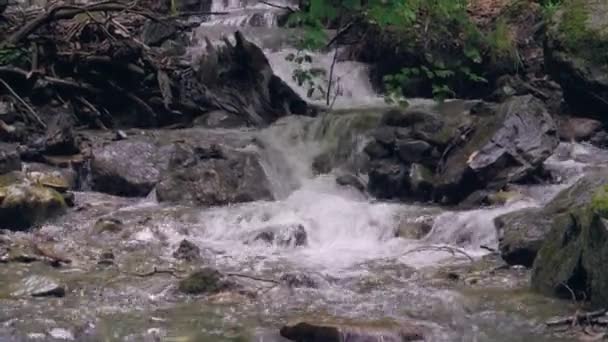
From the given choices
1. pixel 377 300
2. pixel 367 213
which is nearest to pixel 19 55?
pixel 367 213

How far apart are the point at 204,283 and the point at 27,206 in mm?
2611

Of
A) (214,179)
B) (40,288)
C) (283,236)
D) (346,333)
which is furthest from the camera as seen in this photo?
(214,179)

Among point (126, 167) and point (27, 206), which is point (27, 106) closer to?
point (126, 167)

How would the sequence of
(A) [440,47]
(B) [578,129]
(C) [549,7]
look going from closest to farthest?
(B) [578,129] → (A) [440,47] → (C) [549,7]

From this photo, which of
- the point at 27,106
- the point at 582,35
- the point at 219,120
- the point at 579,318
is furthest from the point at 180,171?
the point at 579,318

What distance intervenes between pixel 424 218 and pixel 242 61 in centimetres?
395

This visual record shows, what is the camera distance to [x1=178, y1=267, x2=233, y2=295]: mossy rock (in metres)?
6.76

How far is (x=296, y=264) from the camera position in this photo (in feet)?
25.4

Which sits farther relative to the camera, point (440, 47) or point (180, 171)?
point (440, 47)

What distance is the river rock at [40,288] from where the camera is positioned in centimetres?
670

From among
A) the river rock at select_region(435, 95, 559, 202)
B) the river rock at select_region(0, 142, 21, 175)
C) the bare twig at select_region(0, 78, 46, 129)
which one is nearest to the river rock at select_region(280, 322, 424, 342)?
the river rock at select_region(435, 95, 559, 202)

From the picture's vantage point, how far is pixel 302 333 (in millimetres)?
5727

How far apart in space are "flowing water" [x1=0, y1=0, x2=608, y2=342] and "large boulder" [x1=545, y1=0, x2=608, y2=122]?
81cm

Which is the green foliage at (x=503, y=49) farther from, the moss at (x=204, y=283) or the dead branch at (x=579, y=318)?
the dead branch at (x=579, y=318)
